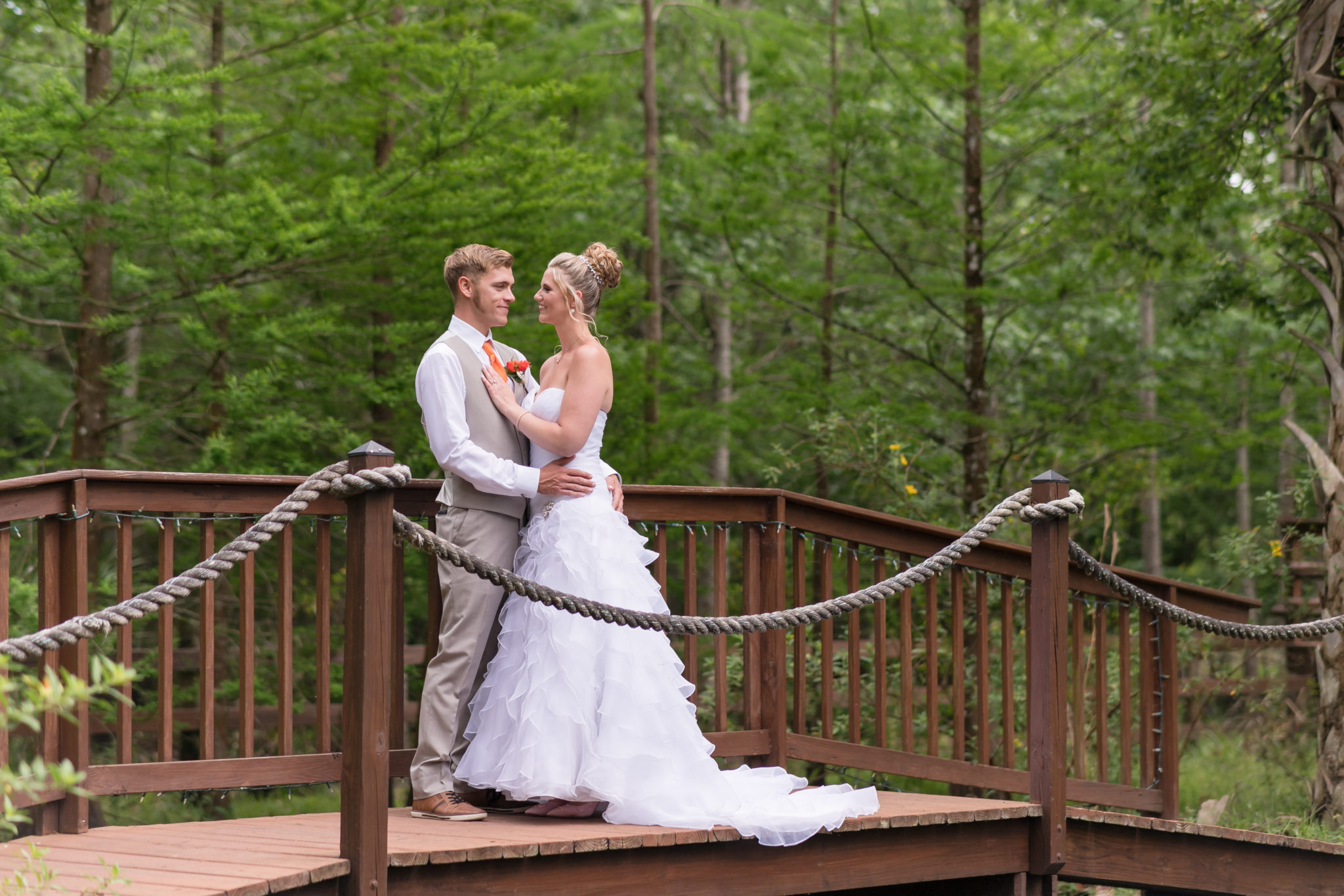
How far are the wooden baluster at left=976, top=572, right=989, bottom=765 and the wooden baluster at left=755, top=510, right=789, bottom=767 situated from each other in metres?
0.89

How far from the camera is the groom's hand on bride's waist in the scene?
165 inches

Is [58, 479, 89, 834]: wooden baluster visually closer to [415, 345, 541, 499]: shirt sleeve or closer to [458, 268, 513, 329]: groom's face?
[415, 345, 541, 499]: shirt sleeve

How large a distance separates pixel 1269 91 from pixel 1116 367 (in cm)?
828

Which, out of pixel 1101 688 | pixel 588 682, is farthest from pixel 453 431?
pixel 1101 688

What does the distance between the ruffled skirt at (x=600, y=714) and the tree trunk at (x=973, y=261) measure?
5595 millimetres

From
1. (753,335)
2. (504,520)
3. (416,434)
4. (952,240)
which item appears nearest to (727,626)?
(504,520)

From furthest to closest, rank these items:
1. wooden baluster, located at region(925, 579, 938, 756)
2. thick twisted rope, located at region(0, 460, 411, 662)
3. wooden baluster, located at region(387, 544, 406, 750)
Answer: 1. wooden baluster, located at region(925, 579, 938, 756)
2. wooden baluster, located at region(387, 544, 406, 750)
3. thick twisted rope, located at region(0, 460, 411, 662)

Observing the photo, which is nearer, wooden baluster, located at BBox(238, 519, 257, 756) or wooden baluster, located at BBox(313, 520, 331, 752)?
wooden baluster, located at BBox(238, 519, 257, 756)

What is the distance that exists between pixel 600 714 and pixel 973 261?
680cm

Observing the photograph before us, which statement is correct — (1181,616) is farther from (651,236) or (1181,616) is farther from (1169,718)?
(651,236)

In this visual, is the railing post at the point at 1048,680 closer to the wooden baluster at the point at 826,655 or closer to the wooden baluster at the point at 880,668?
the wooden baluster at the point at 880,668

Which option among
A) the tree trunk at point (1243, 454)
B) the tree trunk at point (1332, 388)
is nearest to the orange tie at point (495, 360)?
the tree trunk at point (1332, 388)

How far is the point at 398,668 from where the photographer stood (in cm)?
451

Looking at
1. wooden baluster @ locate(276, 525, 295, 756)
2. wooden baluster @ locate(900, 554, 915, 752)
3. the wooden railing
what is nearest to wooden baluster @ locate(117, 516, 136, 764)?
the wooden railing
